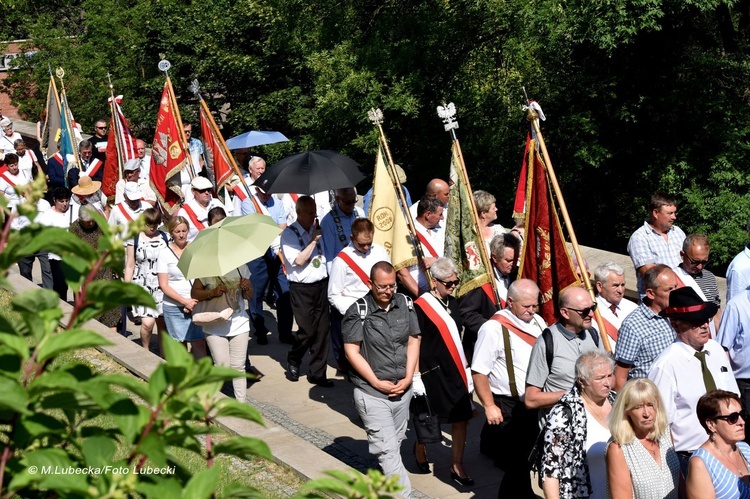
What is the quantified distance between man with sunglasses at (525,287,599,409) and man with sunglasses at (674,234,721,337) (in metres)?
2.01

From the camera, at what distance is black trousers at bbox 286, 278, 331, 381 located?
1055 cm

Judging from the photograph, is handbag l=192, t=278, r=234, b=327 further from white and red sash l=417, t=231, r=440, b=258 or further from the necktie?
the necktie

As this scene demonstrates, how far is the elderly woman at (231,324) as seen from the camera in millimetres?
9312

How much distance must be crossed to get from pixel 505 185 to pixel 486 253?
35.0 feet

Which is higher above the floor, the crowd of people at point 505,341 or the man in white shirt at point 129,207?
the man in white shirt at point 129,207

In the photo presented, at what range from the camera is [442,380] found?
808cm

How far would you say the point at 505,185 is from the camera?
65.6ft

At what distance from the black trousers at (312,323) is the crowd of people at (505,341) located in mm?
16

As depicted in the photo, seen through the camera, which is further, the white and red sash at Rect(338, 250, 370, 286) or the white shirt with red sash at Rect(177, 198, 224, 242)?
the white shirt with red sash at Rect(177, 198, 224, 242)

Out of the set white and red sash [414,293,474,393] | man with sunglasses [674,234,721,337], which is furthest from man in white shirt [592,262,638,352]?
white and red sash [414,293,474,393]

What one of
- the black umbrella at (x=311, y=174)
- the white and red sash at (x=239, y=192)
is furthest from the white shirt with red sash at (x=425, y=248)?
the white and red sash at (x=239, y=192)

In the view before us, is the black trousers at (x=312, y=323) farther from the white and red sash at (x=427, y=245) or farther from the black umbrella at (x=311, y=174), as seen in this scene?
the white and red sash at (x=427, y=245)

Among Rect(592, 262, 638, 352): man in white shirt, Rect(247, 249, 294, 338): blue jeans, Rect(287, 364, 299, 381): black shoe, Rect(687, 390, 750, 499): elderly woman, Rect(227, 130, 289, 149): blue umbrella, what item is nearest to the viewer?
Rect(687, 390, 750, 499): elderly woman

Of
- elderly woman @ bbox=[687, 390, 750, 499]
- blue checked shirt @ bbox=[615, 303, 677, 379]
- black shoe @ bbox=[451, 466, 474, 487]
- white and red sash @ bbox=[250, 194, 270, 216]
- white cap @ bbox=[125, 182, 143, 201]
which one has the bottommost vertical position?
black shoe @ bbox=[451, 466, 474, 487]
